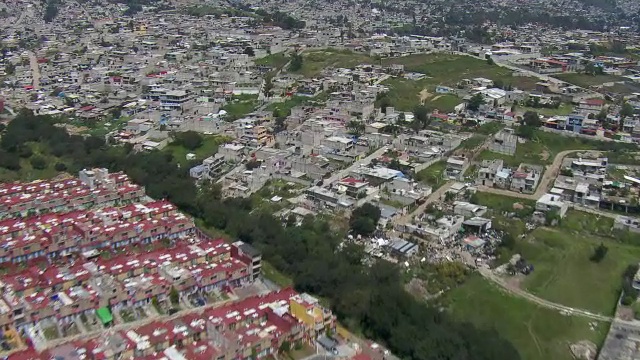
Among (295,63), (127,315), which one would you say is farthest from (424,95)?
(127,315)

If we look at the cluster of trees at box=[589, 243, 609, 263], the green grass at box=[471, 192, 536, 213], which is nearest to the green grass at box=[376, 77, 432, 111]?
the green grass at box=[471, 192, 536, 213]

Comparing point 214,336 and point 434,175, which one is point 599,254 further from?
point 214,336

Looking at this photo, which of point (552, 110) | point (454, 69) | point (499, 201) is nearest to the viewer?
point (499, 201)

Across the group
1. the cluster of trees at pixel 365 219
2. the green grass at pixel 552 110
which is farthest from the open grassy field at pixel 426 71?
the cluster of trees at pixel 365 219

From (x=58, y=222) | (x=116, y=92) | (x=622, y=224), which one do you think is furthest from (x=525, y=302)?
(x=116, y=92)

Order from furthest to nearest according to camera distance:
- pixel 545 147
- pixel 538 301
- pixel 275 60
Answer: pixel 275 60, pixel 545 147, pixel 538 301

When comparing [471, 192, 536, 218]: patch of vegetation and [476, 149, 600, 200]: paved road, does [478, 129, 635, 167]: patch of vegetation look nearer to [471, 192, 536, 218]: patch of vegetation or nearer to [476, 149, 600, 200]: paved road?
[476, 149, 600, 200]: paved road

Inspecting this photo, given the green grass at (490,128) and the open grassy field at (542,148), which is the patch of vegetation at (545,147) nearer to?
the open grassy field at (542,148)
